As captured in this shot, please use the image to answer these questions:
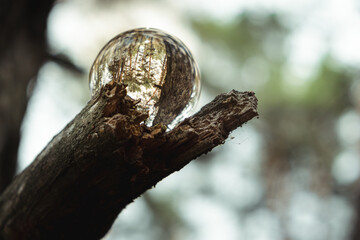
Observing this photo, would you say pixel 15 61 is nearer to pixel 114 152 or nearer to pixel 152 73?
pixel 152 73

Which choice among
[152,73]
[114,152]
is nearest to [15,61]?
[152,73]

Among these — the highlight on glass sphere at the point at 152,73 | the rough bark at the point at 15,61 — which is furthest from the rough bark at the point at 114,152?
the rough bark at the point at 15,61

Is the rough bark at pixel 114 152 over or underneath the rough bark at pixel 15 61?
underneath

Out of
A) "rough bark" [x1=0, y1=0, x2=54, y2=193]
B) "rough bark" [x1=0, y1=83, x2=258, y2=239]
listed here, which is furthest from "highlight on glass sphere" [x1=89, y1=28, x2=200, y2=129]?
"rough bark" [x1=0, y1=0, x2=54, y2=193]

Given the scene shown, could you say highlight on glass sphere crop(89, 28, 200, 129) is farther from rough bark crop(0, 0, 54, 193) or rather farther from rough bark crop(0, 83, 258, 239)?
rough bark crop(0, 0, 54, 193)

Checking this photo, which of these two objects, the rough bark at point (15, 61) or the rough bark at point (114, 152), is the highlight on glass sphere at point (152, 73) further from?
the rough bark at point (15, 61)

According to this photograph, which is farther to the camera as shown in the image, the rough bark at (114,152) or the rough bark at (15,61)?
the rough bark at (15,61)

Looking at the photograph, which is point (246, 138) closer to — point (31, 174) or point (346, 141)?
point (31, 174)
